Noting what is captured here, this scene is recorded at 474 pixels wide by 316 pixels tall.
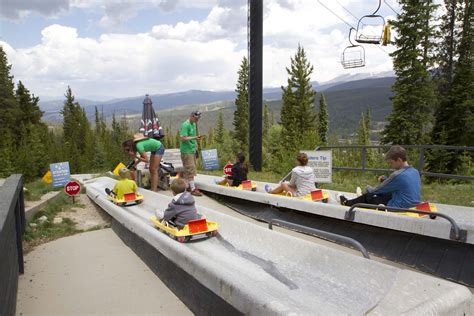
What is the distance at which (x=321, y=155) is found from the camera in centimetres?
981

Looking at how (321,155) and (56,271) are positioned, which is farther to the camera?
(321,155)

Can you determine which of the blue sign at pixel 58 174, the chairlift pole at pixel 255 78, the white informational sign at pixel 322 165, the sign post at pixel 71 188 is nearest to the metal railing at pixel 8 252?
the sign post at pixel 71 188

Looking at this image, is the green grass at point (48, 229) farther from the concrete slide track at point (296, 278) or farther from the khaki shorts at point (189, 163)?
the khaki shorts at point (189, 163)

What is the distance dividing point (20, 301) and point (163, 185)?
21.4 feet

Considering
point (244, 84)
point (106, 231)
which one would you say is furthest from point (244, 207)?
point (244, 84)

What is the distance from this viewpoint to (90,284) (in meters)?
4.90

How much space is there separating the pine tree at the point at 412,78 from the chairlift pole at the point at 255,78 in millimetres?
22123

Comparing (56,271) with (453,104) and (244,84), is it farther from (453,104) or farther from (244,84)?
(244,84)

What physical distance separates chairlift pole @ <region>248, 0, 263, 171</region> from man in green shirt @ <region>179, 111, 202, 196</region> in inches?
209

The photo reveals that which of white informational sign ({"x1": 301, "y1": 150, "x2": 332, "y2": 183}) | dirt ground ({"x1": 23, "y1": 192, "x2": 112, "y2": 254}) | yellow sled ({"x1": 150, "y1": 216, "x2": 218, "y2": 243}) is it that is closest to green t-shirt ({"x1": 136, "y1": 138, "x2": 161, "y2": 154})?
dirt ground ({"x1": 23, "y1": 192, "x2": 112, "y2": 254})

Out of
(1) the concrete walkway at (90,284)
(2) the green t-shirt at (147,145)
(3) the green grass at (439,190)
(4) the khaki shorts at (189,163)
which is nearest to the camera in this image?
(1) the concrete walkway at (90,284)

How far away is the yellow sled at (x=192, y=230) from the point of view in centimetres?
550

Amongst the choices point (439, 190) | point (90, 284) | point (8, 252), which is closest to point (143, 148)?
point (90, 284)

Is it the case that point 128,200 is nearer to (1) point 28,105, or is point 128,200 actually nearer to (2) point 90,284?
(2) point 90,284
